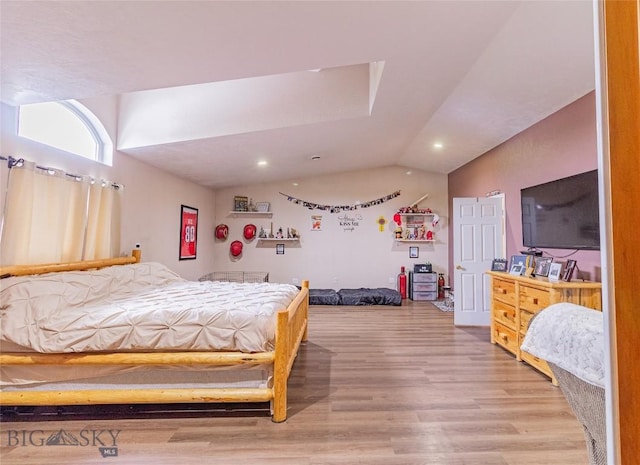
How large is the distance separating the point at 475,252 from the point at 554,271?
4.72 ft

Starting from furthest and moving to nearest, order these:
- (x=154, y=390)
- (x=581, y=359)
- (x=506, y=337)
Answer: (x=506, y=337), (x=154, y=390), (x=581, y=359)

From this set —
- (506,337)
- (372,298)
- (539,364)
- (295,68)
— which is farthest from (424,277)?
(295,68)

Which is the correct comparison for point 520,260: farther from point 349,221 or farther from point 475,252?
point 349,221

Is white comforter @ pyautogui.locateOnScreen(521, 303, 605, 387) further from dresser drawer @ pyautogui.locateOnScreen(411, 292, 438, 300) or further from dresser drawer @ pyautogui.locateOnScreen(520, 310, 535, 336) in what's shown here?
dresser drawer @ pyautogui.locateOnScreen(411, 292, 438, 300)

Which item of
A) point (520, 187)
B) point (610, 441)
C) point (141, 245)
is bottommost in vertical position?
point (610, 441)

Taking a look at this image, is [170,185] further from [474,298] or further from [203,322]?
[474,298]

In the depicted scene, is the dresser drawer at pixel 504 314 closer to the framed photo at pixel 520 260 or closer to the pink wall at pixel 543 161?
the framed photo at pixel 520 260

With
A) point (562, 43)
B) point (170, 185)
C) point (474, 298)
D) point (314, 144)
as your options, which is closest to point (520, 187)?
point (474, 298)

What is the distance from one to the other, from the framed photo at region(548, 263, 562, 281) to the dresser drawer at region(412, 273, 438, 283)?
3346 mm

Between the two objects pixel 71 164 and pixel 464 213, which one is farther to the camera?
pixel 464 213

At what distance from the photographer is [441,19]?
7.12 ft

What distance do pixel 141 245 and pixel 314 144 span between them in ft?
9.17

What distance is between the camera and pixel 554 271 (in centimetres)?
320

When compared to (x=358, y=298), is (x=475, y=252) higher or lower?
higher
